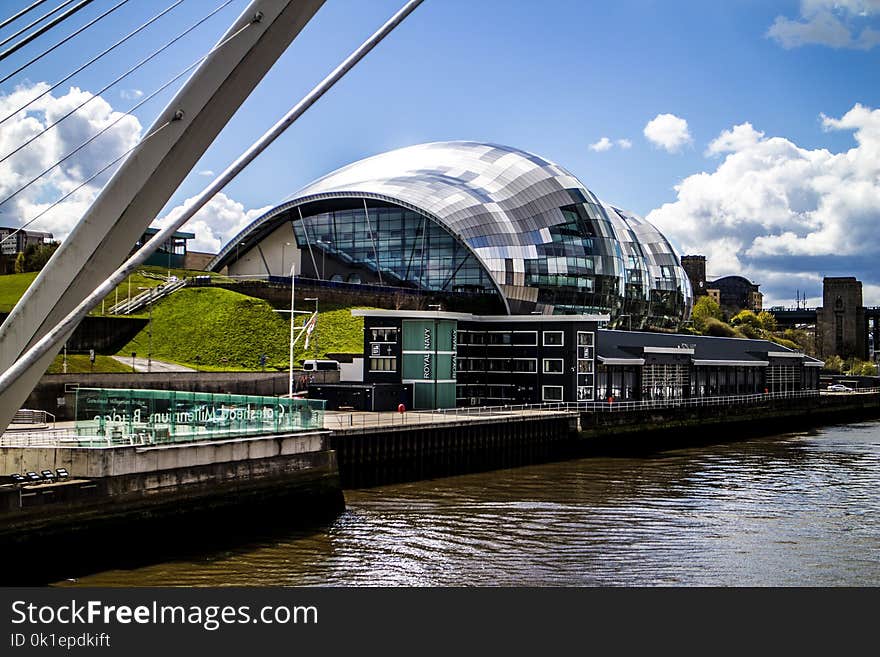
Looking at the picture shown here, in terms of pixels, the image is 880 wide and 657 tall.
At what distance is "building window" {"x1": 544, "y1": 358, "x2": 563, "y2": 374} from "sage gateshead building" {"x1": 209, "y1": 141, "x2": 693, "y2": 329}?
38.4ft

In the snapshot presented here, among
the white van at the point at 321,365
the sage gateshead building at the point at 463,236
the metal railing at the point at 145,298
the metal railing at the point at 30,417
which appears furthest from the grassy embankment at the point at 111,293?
the metal railing at the point at 30,417

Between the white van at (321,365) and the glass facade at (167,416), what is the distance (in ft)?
84.9

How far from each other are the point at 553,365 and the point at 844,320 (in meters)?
131

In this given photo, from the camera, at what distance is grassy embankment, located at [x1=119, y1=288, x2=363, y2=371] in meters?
56.0

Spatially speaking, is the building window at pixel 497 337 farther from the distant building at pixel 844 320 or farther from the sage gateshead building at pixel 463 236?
the distant building at pixel 844 320

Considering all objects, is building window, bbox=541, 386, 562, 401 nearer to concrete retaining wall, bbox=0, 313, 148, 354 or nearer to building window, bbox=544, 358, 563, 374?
building window, bbox=544, 358, 563, 374

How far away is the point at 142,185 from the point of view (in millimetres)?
8719

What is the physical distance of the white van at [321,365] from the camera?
54562 millimetres

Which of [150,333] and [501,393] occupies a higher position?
[150,333]

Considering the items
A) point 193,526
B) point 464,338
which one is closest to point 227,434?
point 193,526

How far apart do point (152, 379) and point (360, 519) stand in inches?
690

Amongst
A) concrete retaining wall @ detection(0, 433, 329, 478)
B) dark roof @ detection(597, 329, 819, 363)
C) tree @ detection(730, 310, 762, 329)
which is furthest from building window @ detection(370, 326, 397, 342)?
tree @ detection(730, 310, 762, 329)

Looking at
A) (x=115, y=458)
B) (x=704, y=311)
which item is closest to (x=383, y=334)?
(x=115, y=458)

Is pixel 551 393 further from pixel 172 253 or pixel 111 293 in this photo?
pixel 172 253
